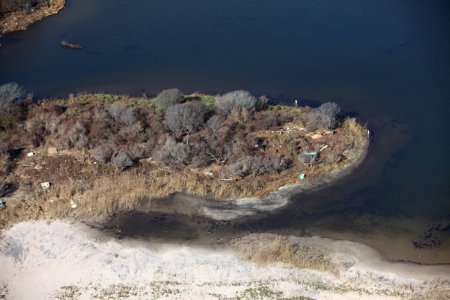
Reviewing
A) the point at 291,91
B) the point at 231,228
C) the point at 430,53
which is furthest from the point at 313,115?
the point at 430,53

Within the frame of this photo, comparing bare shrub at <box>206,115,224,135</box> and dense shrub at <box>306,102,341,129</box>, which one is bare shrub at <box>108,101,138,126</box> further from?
dense shrub at <box>306,102,341,129</box>

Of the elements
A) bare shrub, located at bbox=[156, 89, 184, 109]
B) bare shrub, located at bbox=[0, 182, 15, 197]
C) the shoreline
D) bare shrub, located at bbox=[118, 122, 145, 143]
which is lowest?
bare shrub, located at bbox=[0, 182, 15, 197]

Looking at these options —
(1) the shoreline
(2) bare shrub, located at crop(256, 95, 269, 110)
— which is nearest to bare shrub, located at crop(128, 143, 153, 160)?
(2) bare shrub, located at crop(256, 95, 269, 110)

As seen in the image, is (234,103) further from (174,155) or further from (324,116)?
(174,155)

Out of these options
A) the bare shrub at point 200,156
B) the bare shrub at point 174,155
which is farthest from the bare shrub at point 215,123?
the bare shrub at point 174,155

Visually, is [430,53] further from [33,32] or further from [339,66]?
[33,32]

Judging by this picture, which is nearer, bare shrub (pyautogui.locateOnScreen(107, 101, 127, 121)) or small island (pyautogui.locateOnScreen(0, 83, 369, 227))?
small island (pyautogui.locateOnScreen(0, 83, 369, 227))

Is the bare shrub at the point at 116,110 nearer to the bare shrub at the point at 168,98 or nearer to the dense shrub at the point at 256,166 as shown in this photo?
the bare shrub at the point at 168,98
